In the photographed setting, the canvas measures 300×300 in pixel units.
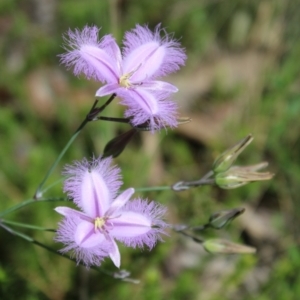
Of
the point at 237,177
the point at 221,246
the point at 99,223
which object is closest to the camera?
the point at 99,223

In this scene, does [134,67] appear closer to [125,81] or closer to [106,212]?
[125,81]

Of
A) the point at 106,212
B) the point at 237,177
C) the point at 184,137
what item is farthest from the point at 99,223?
the point at 184,137

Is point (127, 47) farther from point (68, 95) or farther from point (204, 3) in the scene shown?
point (204, 3)

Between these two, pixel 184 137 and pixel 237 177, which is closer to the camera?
pixel 237 177

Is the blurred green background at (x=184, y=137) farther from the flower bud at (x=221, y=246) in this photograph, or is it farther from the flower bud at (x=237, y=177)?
the flower bud at (x=237, y=177)

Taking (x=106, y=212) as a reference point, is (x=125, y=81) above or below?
above

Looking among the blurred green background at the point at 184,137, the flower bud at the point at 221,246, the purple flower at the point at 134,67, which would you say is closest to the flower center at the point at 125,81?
the purple flower at the point at 134,67
